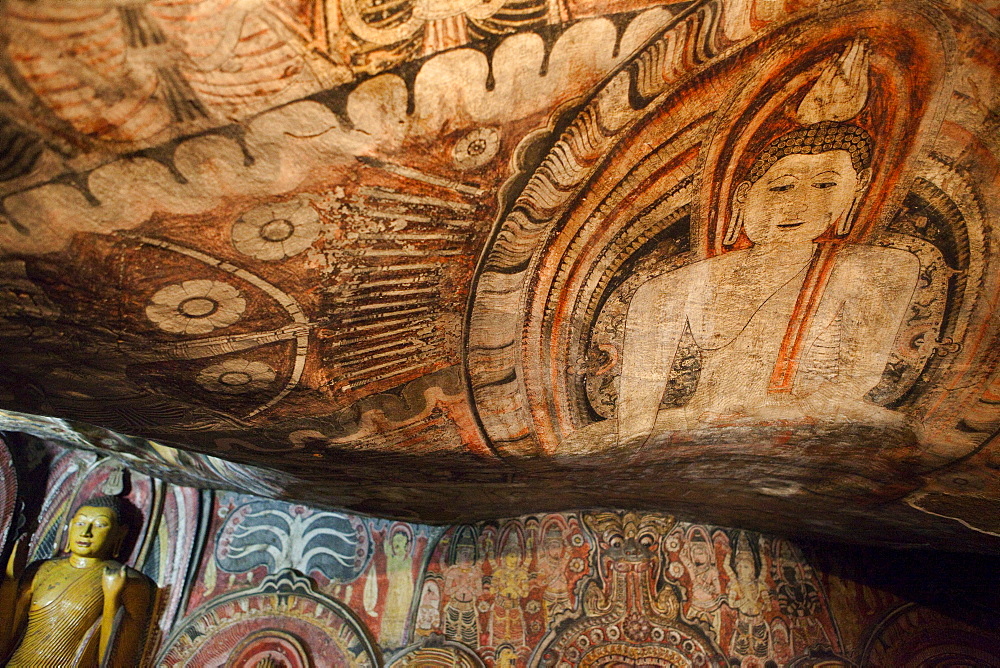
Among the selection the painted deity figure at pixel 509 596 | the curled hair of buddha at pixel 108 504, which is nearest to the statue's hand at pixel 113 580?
the curled hair of buddha at pixel 108 504

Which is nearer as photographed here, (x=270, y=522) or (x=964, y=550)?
(x=964, y=550)

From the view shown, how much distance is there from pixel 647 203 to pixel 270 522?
3.22 m

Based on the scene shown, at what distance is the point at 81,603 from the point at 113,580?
18 cm

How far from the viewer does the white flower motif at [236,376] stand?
6.31ft

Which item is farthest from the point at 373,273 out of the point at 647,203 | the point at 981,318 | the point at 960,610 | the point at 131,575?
the point at 960,610

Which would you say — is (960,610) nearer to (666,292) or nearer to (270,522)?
(666,292)

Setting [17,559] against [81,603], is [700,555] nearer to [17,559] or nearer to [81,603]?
[81,603]

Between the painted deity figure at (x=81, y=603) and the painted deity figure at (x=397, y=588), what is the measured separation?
139cm

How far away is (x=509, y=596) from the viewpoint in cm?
372

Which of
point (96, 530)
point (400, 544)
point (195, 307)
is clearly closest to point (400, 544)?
point (400, 544)

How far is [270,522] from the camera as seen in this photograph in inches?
161

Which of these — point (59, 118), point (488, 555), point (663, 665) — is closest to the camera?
point (59, 118)

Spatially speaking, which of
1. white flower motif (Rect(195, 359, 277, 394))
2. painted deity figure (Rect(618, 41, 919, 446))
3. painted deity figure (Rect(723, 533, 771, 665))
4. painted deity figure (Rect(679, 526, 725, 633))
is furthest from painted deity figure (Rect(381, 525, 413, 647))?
white flower motif (Rect(195, 359, 277, 394))

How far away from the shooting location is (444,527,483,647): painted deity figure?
3.69 meters
